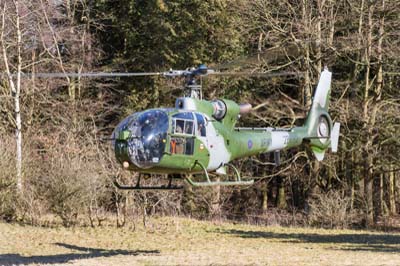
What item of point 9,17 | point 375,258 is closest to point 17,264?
point 375,258

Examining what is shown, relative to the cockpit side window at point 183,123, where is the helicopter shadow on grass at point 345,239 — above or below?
below

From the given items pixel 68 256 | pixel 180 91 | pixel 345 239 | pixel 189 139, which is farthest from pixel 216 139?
pixel 180 91

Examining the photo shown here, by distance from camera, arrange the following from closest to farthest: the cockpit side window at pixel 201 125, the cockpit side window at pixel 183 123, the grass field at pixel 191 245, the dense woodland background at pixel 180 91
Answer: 1. the cockpit side window at pixel 183 123
2. the cockpit side window at pixel 201 125
3. the grass field at pixel 191 245
4. the dense woodland background at pixel 180 91

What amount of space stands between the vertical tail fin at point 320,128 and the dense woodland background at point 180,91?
6745 millimetres

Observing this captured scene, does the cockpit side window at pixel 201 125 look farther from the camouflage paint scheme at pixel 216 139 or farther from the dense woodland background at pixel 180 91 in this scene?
the dense woodland background at pixel 180 91

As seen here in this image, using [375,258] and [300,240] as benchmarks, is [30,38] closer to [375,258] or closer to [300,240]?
[300,240]

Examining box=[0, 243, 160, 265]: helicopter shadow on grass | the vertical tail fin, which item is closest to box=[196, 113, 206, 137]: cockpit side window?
the vertical tail fin

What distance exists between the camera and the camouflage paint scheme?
13602 millimetres

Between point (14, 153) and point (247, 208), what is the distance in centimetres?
→ 1393

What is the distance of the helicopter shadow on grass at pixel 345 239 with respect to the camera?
19844 mm

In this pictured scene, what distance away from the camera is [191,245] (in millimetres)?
20281

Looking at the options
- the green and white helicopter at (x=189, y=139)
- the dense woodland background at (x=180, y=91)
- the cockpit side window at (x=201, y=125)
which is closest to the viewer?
the green and white helicopter at (x=189, y=139)

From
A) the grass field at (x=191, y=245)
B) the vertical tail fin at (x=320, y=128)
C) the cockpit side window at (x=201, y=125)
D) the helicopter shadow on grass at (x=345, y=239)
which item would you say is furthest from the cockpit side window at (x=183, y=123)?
the helicopter shadow on grass at (x=345, y=239)

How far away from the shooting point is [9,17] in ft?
90.3
